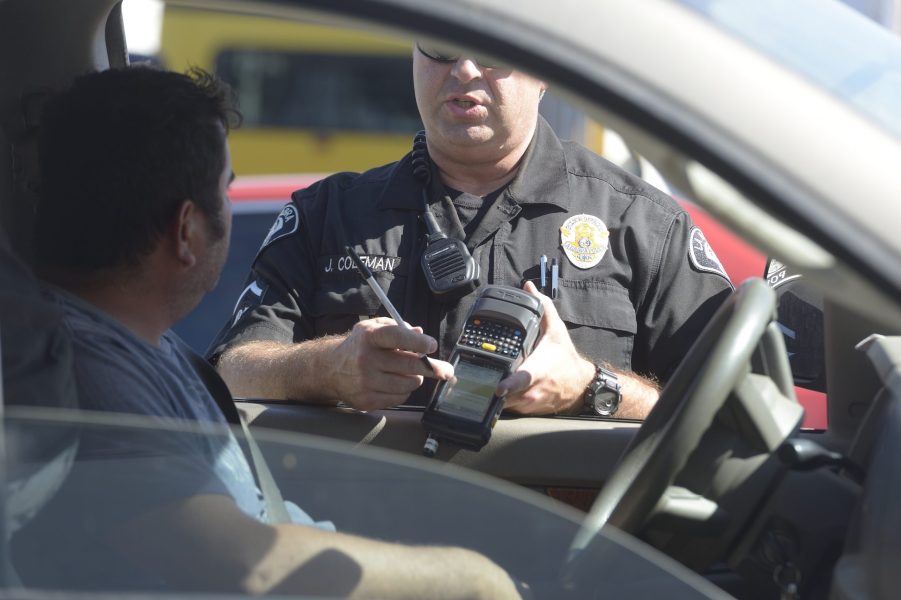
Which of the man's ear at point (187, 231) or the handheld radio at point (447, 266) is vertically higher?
the man's ear at point (187, 231)

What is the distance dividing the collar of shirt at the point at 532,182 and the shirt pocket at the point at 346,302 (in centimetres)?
21

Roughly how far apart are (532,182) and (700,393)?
4.59 feet

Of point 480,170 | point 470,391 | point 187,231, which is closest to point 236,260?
point 480,170

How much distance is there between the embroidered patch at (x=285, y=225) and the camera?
2735mm

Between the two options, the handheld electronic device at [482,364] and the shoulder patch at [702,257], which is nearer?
the handheld electronic device at [482,364]

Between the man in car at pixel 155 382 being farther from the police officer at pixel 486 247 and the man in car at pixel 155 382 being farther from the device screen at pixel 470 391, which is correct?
the police officer at pixel 486 247

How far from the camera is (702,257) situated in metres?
2.65

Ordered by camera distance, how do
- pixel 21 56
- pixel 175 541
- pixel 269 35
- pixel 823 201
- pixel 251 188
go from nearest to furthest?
pixel 823 201 < pixel 175 541 < pixel 21 56 < pixel 251 188 < pixel 269 35

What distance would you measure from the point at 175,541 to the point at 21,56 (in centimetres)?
99

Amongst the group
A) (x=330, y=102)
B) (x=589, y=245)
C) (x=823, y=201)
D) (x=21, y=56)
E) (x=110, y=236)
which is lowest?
(x=330, y=102)

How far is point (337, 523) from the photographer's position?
1.11 meters

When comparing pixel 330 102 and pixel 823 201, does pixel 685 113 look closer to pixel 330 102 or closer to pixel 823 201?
pixel 823 201

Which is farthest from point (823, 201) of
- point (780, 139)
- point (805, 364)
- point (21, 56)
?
point (21, 56)

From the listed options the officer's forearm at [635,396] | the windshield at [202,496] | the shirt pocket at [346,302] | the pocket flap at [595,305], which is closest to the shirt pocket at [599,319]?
the pocket flap at [595,305]
